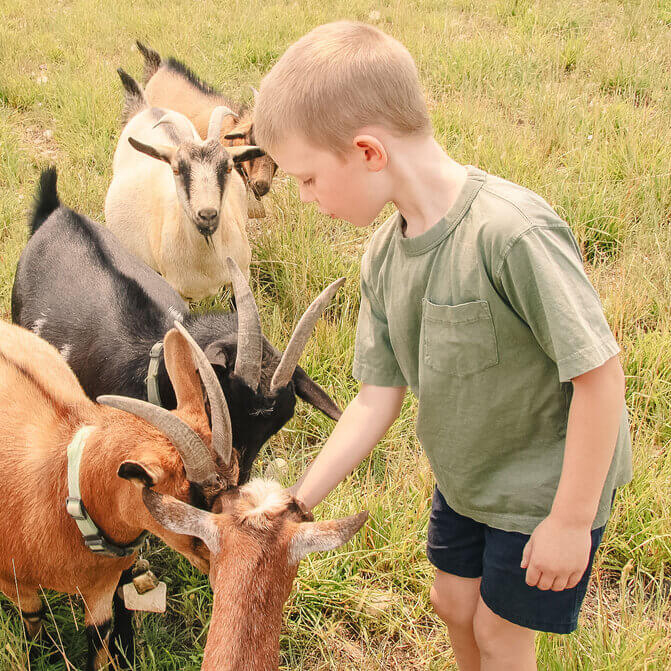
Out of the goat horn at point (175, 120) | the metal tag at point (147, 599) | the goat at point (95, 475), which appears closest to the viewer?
the goat at point (95, 475)

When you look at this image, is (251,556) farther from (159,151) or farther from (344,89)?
(159,151)

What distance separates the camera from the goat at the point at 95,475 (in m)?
1.96

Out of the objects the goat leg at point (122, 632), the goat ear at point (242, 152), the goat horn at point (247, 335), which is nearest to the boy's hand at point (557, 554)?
the goat horn at point (247, 335)

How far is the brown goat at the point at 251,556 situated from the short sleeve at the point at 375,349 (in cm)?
42

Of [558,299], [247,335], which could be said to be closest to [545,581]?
[558,299]

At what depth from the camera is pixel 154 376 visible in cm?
298

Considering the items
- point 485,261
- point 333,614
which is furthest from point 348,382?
point 485,261

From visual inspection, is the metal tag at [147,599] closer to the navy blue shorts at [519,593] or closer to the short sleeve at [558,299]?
the navy blue shorts at [519,593]

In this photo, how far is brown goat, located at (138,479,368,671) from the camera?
1438mm

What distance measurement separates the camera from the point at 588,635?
215cm

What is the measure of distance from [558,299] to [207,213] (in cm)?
291

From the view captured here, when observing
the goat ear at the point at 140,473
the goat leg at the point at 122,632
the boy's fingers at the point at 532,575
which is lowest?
the goat leg at the point at 122,632

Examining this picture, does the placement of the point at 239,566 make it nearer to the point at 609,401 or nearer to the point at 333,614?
the point at 609,401

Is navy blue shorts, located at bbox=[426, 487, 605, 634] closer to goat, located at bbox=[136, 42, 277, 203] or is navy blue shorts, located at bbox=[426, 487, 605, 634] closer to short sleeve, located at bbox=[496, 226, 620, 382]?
short sleeve, located at bbox=[496, 226, 620, 382]
